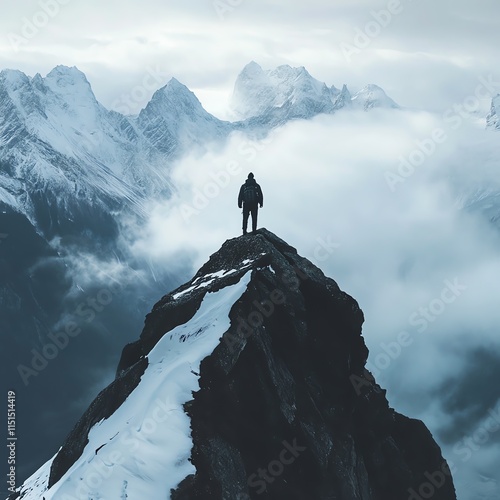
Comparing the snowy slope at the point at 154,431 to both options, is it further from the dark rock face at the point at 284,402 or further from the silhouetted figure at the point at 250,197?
the silhouetted figure at the point at 250,197

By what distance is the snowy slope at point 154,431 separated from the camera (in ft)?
114

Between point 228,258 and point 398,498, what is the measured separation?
17.3m

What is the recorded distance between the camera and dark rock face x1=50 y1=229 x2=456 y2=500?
1554 inches

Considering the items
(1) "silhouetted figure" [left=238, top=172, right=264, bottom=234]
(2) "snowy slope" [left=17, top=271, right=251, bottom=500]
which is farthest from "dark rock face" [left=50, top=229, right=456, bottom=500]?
(1) "silhouetted figure" [left=238, top=172, right=264, bottom=234]

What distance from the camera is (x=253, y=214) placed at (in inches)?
2233

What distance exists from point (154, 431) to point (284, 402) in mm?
7429

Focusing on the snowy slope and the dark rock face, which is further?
the dark rock face

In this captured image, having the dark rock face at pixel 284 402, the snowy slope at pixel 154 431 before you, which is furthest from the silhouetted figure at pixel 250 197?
the snowy slope at pixel 154 431

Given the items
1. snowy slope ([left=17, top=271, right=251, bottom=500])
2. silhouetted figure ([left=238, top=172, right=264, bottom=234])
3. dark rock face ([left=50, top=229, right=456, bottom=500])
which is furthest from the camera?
silhouetted figure ([left=238, top=172, right=264, bottom=234])

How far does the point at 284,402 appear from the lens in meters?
41.7

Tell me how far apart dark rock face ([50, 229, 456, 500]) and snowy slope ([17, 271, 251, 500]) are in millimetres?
569

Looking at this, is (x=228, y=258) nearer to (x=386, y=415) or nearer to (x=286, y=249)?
(x=286, y=249)

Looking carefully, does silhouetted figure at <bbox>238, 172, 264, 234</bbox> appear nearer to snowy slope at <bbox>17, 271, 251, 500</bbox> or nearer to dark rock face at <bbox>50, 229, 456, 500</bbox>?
dark rock face at <bbox>50, 229, 456, 500</bbox>

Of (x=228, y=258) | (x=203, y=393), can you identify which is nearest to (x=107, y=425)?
(x=203, y=393)
